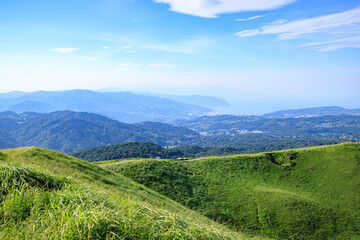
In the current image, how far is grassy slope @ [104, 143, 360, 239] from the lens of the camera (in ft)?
95.6

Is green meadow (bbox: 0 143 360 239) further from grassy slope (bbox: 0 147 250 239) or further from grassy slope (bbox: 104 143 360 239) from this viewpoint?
grassy slope (bbox: 104 143 360 239)

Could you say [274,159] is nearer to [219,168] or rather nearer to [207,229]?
[219,168]

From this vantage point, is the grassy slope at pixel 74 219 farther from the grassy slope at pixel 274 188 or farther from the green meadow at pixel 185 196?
the grassy slope at pixel 274 188

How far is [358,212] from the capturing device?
105 feet

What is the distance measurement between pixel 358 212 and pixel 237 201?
1854 centimetres

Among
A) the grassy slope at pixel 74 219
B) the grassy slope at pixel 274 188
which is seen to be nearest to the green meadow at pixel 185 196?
the grassy slope at pixel 74 219

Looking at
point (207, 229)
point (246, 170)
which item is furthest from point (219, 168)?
point (207, 229)

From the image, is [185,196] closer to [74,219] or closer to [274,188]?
[274,188]

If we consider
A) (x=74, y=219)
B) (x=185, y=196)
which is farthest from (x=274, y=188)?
(x=74, y=219)

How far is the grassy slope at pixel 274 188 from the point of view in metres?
29.1

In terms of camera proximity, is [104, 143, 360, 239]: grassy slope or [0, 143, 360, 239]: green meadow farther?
[104, 143, 360, 239]: grassy slope

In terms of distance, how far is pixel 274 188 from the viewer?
125ft

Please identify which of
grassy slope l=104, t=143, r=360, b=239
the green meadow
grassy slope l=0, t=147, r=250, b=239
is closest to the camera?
grassy slope l=0, t=147, r=250, b=239

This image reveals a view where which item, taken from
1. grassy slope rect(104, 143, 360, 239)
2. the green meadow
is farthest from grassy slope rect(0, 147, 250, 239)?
grassy slope rect(104, 143, 360, 239)
